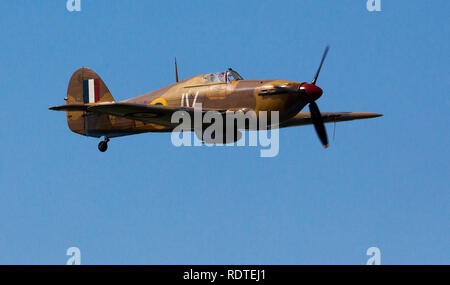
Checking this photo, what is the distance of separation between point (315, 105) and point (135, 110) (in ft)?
21.2

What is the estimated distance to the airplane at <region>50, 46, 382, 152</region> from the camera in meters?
25.7

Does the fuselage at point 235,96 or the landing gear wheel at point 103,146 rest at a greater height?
the fuselage at point 235,96

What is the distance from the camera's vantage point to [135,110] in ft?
83.0

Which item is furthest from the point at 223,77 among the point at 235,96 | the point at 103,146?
the point at 103,146

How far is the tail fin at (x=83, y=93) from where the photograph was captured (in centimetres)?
3097

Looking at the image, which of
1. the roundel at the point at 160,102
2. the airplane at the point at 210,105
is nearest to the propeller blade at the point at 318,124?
the airplane at the point at 210,105

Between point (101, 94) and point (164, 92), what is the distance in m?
4.37

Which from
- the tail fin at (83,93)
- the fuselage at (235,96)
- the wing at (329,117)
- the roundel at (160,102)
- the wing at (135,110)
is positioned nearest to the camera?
the wing at (135,110)

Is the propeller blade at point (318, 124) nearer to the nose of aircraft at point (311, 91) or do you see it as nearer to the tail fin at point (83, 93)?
the nose of aircraft at point (311, 91)

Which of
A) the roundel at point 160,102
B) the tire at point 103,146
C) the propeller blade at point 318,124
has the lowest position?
the tire at point 103,146

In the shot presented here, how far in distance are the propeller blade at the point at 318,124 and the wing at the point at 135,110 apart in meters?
3.42

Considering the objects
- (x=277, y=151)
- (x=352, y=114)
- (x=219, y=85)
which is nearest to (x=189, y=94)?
(x=219, y=85)

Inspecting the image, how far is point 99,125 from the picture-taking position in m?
29.9
